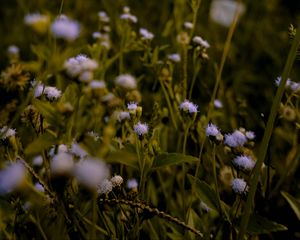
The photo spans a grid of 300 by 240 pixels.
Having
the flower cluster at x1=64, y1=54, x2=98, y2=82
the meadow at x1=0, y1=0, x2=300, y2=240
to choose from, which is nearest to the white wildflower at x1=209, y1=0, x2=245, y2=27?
the meadow at x1=0, y1=0, x2=300, y2=240

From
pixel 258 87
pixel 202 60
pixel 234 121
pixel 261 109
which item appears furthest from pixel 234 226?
pixel 258 87

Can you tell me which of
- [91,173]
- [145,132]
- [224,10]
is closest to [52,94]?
[145,132]

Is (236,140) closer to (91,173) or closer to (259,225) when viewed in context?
(259,225)

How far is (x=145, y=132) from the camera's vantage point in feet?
2.77

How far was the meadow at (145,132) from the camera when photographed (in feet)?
1.99

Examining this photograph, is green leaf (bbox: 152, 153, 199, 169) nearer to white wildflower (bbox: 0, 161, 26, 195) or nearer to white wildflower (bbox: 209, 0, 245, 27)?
white wildflower (bbox: 0, 161, 26, 195)

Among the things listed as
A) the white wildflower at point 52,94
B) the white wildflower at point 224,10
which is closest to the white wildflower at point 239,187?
the white wildflower at point 52,94

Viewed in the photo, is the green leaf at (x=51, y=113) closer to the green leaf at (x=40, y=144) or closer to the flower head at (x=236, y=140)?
the green leaf at (x=40, y=144)

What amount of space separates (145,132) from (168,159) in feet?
0.28

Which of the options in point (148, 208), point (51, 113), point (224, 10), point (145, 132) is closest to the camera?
point (51, 113)

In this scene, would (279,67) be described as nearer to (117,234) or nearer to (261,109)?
(261,109)

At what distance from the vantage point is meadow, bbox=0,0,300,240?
61 cm

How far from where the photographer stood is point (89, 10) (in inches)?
94.7

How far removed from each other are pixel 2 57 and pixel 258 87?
1.01 meters
